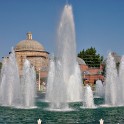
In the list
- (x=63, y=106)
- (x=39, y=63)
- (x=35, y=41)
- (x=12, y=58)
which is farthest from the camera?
(x=35, y=41)

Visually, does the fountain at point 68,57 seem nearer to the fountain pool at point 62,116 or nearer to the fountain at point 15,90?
the fountain at point 15,90

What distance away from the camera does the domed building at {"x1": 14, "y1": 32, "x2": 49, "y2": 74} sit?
285ft

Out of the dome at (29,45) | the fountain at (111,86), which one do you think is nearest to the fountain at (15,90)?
the fountain at (111,86)

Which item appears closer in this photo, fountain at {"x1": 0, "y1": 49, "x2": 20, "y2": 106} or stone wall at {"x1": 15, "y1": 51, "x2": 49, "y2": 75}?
fountain at {"x1": 0, "y1": 49, "x2": 20, "y2": 106}

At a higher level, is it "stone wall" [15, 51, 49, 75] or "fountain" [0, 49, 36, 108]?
"stone wall" [15, 51, 49, 75]

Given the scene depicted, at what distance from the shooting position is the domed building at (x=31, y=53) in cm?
8688

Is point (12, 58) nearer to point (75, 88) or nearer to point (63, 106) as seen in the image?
point (75, 88)

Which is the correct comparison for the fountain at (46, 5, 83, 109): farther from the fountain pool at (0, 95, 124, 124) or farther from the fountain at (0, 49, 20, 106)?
the fountain pool at (0, 95, 124, 124)

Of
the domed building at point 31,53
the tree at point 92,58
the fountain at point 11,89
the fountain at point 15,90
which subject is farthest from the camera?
the tree at point 92,58

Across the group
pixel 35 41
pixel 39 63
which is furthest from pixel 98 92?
pixel 35 41

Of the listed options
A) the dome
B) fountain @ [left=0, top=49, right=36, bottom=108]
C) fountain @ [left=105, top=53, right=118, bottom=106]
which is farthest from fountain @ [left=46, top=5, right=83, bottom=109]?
the dome

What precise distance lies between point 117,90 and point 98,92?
16464mm

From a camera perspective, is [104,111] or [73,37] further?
[73,37]

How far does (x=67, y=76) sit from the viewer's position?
28969mm
